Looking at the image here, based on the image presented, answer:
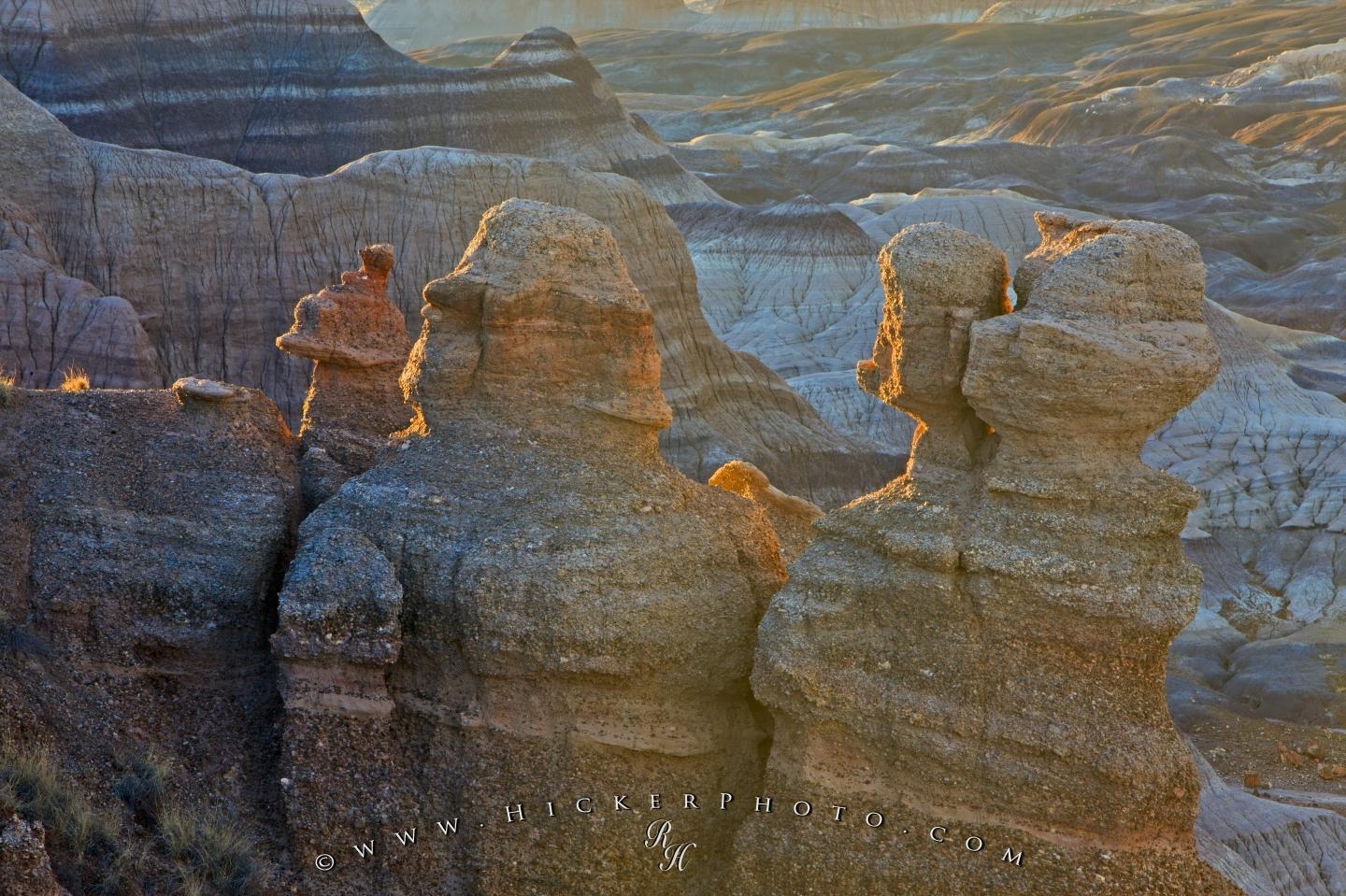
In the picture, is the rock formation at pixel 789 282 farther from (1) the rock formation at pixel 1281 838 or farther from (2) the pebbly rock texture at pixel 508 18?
(2) the pebbly rock texture at pixel 508 18

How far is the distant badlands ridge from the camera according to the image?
123500 mm

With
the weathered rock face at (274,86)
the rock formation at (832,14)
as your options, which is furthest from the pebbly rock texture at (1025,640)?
the rock formation at (832,14)

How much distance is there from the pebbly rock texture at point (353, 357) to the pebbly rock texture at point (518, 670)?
2.59m

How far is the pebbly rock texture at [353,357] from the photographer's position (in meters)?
11.0

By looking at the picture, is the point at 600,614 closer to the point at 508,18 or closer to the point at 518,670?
the point at 518,670

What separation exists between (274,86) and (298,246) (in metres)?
11.4

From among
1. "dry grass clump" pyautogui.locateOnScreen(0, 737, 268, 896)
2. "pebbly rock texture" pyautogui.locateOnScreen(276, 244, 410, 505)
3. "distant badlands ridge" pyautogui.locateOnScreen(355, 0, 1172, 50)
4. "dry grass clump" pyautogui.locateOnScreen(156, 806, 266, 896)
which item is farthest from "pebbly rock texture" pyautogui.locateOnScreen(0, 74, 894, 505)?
"distant badlands ridge" pyautogui.locateOnScreen(355, 0, 1172, 50)

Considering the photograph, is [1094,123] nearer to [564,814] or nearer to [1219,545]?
[1219,545]

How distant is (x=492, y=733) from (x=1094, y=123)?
68704 mm

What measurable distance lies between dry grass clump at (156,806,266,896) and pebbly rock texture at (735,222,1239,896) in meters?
2.17

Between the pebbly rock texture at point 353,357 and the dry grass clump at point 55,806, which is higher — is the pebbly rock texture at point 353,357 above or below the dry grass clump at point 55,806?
above

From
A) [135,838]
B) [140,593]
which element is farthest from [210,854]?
[140,593]

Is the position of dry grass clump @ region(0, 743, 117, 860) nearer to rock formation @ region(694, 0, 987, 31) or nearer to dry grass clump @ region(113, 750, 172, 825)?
dry grass clump @ region(113, 750, 172, 825)

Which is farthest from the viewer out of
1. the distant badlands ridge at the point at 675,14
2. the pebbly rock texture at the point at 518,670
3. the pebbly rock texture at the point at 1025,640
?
the distant badlands ridge at the point at 675,14
